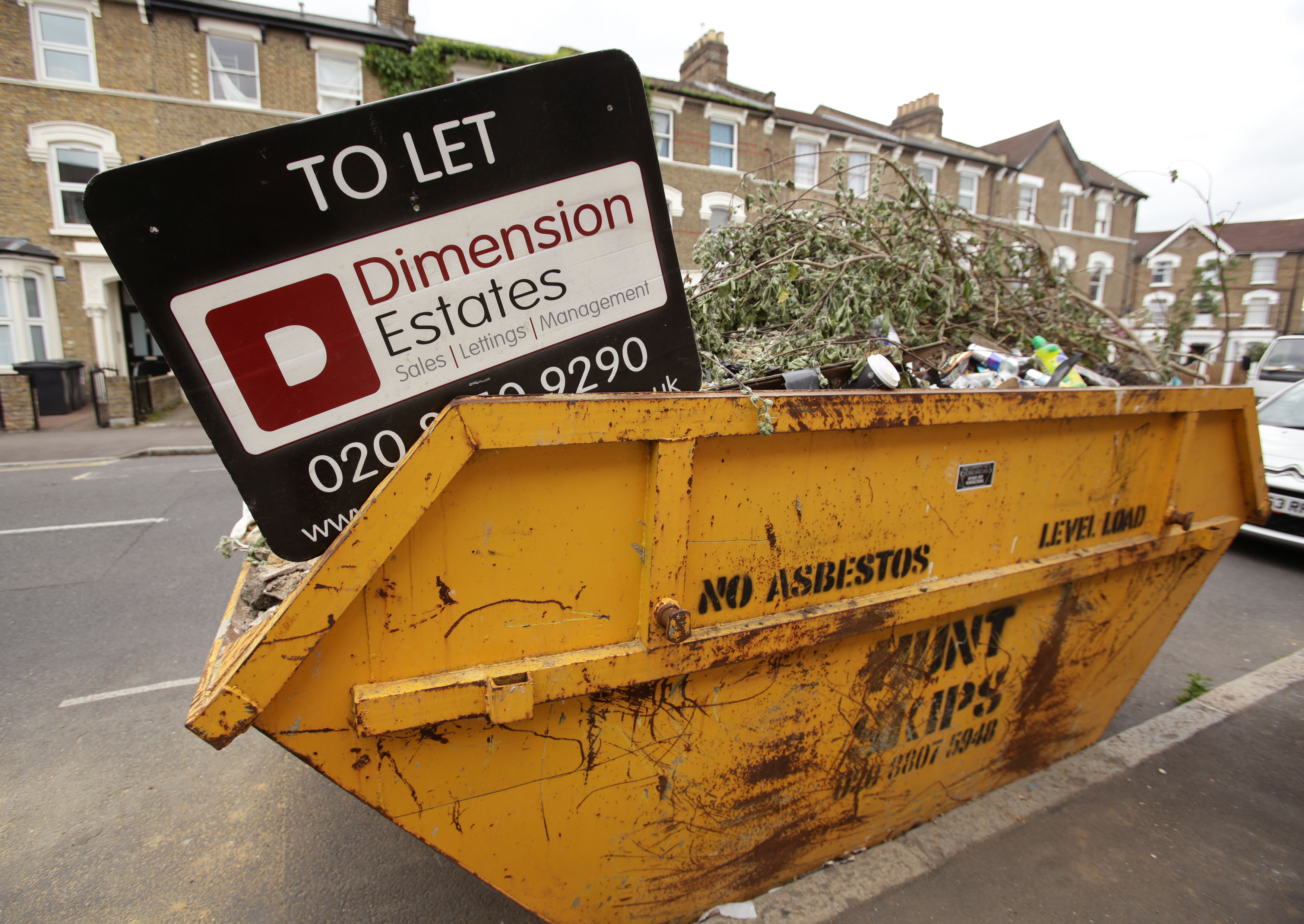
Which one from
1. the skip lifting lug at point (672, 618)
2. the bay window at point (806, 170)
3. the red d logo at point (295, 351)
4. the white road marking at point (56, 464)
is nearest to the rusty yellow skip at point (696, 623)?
the skip lifting lug at point (672, 618)

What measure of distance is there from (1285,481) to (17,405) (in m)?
18.9

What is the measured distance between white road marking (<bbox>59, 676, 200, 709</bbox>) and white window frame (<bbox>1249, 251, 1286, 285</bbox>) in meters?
43.4

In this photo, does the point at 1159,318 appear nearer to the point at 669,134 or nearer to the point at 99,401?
the point at 99,401

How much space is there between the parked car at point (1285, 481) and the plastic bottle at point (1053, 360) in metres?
3.62

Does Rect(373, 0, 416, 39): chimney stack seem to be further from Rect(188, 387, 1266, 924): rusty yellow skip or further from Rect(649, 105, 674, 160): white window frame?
Rect(188, 387, 1266, 924): rusty yellow skip

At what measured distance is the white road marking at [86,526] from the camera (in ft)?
19.8

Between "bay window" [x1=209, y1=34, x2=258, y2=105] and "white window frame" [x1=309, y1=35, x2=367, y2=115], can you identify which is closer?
"bay window" [x1=209, y1=34, x2=258, y2=105]

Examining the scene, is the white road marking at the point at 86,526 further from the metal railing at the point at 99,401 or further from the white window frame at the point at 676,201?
the white window frame at the point at 676,201

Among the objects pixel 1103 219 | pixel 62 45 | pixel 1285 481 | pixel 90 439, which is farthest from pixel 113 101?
pixel 1103 219

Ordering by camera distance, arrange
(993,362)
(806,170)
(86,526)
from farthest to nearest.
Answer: (806,170) < (86,526) < (993,362)

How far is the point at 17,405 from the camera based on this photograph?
39.7 feet

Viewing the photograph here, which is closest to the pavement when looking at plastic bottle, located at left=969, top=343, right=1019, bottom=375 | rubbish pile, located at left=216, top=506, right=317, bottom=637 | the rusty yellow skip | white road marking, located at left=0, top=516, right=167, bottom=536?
white road marking, located at left=0, top=516, right=167, bottom=536

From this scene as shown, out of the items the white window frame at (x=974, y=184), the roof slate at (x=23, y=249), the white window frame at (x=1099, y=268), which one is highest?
the white window frame at (x=974, y=184)

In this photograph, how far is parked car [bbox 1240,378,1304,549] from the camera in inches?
225
